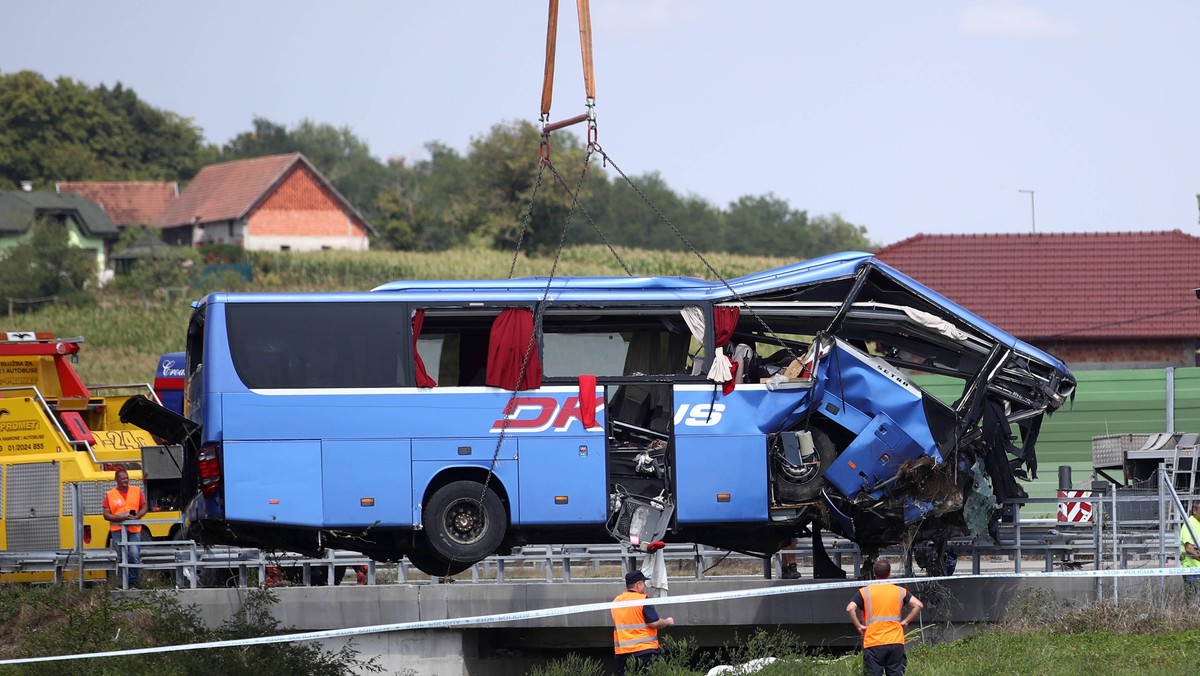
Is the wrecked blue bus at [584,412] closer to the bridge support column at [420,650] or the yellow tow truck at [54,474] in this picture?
the bridge support column at [420,650]

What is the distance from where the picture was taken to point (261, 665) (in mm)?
16281

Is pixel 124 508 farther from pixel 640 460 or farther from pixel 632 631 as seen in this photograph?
pixel 632 631

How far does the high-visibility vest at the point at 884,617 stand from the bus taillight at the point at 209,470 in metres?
6.39

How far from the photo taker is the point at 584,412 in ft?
48.8

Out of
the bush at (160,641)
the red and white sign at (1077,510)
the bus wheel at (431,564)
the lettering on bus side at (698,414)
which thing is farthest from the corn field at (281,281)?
the lettering on bus side at (698,414)

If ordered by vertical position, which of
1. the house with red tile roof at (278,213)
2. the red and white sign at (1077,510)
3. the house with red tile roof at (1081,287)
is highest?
the house with red tile roof at (278,213)

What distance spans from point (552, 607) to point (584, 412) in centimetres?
353

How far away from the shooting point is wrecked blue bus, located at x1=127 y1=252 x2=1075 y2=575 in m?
14.6

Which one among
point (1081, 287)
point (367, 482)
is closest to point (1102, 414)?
point (1081, 287)

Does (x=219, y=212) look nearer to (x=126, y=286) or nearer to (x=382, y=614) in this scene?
(x=126, y=286)

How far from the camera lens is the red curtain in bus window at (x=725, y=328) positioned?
1505 centimetres

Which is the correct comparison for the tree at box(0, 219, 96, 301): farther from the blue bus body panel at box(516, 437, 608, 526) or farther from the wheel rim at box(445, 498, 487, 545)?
the blue bus body panel at box(516, 437, 608, 526)

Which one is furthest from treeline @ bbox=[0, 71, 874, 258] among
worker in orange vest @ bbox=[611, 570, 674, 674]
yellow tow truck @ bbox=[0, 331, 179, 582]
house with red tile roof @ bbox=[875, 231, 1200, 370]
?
worker in orange vest @ bbox=[611, 570, 674, 674]

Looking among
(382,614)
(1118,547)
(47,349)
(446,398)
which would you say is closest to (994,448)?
(1118,547)
